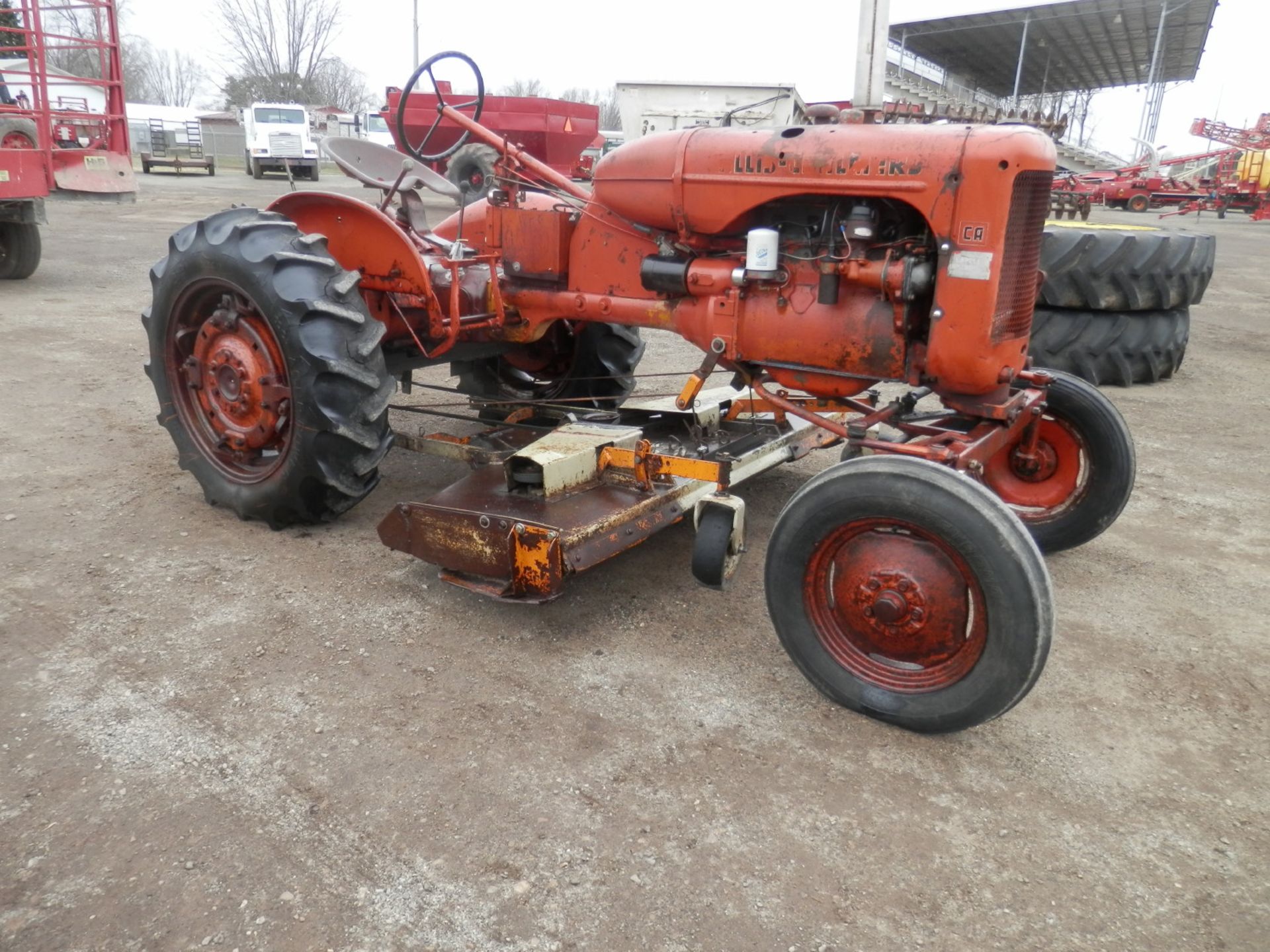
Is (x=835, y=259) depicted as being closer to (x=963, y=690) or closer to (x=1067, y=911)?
(x=963, y=690)

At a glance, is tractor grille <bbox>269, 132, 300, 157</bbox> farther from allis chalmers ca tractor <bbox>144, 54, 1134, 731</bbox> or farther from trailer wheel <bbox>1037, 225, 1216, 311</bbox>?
allis chalmers ca tractor <bbox>144, 54, 1134, 731</bbox>

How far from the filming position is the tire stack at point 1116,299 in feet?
21.6

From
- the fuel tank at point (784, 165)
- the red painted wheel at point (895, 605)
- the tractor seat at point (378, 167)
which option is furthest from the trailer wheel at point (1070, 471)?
the tractor seat at point (378, 167)

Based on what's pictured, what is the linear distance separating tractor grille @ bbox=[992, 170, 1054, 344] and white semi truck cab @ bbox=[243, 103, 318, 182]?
2796 centimetres

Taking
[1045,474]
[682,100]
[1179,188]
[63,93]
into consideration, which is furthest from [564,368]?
[63,93]

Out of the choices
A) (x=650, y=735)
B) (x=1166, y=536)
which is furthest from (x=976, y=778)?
(x=1166, y=536)

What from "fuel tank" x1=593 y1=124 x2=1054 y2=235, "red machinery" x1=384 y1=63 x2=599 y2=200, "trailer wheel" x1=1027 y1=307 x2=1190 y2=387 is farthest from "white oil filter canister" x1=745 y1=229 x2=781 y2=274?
"red machinery" x1=384 y1=63 x2=599 y2=200

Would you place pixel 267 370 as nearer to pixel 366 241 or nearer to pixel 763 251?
pixel 366 241

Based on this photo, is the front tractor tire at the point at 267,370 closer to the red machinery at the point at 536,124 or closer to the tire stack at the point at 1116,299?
the tire stack at the point at 1116,299

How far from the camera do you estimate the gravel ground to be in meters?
2.04

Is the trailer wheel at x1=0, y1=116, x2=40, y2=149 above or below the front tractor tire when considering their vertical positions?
above

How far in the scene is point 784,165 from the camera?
3041mm

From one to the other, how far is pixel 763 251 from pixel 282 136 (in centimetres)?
2851

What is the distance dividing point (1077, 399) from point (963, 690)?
163 cm
